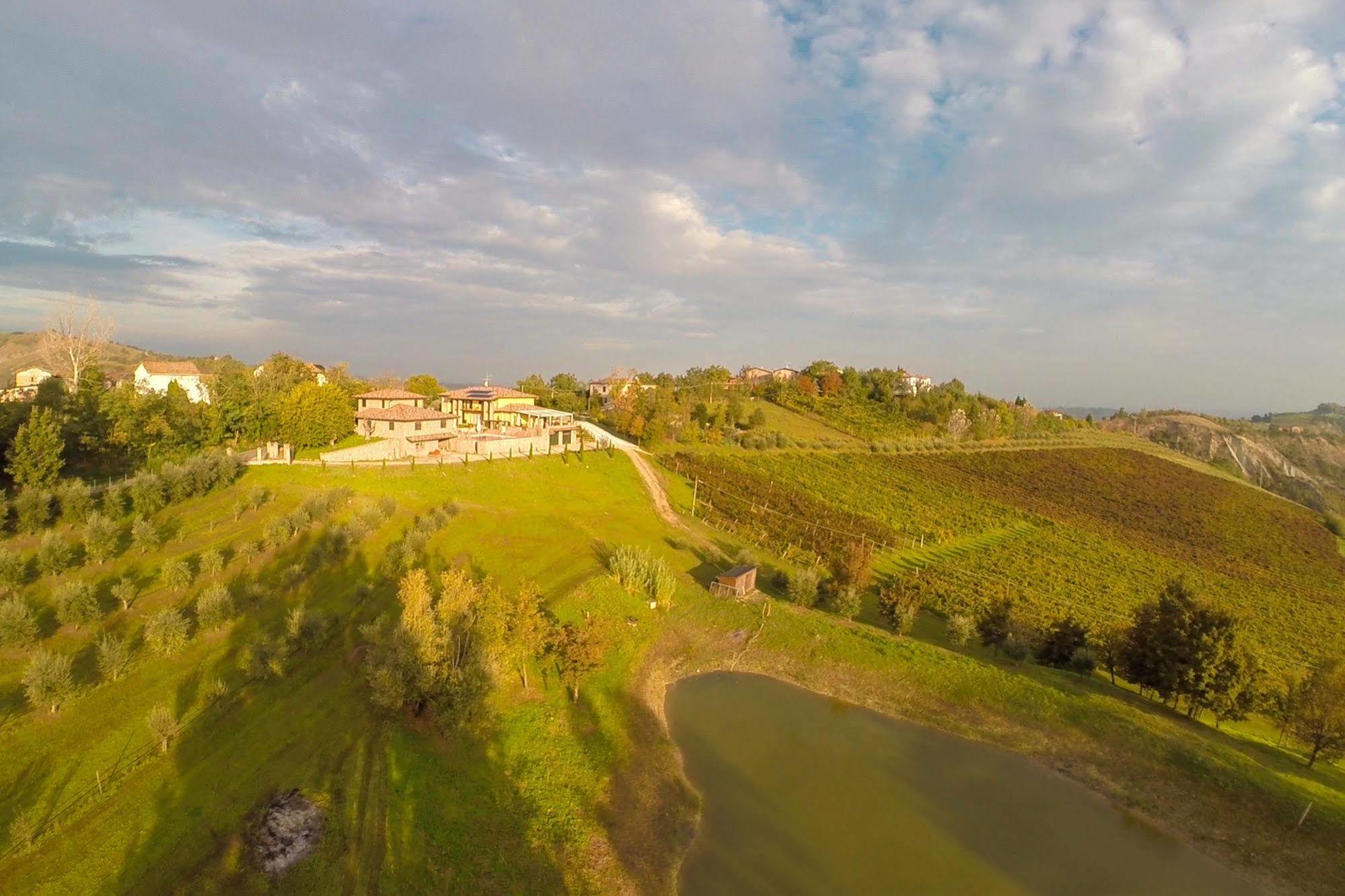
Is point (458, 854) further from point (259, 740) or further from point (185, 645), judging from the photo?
point (185, 645)

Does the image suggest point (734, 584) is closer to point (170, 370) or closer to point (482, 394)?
point (482, 394)

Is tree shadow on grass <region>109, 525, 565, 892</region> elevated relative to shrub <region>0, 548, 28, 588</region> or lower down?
lower down

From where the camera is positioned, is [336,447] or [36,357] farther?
[36,357]

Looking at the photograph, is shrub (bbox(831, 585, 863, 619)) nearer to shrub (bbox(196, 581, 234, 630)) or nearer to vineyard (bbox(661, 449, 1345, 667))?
vineyard (bbox(661, 449, 1345, 667))

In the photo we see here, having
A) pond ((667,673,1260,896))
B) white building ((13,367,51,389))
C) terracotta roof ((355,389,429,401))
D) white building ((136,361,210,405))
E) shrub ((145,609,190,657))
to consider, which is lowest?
pond ((667,673,1260,896))

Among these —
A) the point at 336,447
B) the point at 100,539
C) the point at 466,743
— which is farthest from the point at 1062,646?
the point at 336,447

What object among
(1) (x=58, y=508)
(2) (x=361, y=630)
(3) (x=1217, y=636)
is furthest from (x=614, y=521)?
(3) (x=1217, y=636)

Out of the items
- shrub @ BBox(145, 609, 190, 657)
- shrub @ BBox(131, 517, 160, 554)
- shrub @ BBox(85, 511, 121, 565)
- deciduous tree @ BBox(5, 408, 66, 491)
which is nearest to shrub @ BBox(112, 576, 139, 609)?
shrub @ BBox(85, 511, 121, 565)
